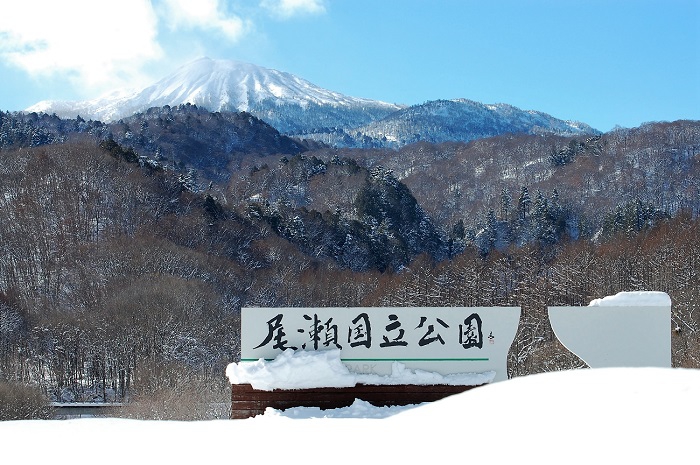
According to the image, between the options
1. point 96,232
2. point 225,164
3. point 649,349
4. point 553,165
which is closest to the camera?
point 649,349

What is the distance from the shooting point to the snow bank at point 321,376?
8562 mm

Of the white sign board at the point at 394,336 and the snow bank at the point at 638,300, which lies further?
the white sign board at the point at 394,336

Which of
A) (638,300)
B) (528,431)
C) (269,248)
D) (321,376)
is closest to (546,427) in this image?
(528,431)

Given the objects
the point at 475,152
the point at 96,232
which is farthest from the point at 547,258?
the point at 475,152

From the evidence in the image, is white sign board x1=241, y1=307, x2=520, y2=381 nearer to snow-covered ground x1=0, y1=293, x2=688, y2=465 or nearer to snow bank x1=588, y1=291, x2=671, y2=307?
snow bank x1=588, y1=291, x2=671, y2=307

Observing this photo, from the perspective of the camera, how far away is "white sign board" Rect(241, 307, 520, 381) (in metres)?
8.70

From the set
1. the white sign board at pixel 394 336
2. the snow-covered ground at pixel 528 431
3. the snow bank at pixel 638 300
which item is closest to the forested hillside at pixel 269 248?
the snow bank at pixel 638 300

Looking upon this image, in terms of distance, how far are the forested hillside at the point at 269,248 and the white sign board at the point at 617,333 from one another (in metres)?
5.02

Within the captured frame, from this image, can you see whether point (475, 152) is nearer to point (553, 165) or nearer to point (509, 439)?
point (553, 165)

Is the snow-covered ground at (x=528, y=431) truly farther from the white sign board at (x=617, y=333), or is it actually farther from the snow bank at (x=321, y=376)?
the white sign board at (x=617, y=333)

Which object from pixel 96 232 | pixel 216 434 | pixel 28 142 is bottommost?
pixel 216 434

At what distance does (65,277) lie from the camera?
4544 cm

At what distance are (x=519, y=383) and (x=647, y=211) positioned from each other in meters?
69.0

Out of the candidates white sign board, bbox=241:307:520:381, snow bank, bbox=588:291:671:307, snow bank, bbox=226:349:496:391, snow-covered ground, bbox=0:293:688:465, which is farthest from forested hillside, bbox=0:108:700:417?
snow-covered ground, bbox=0:293:688:465
